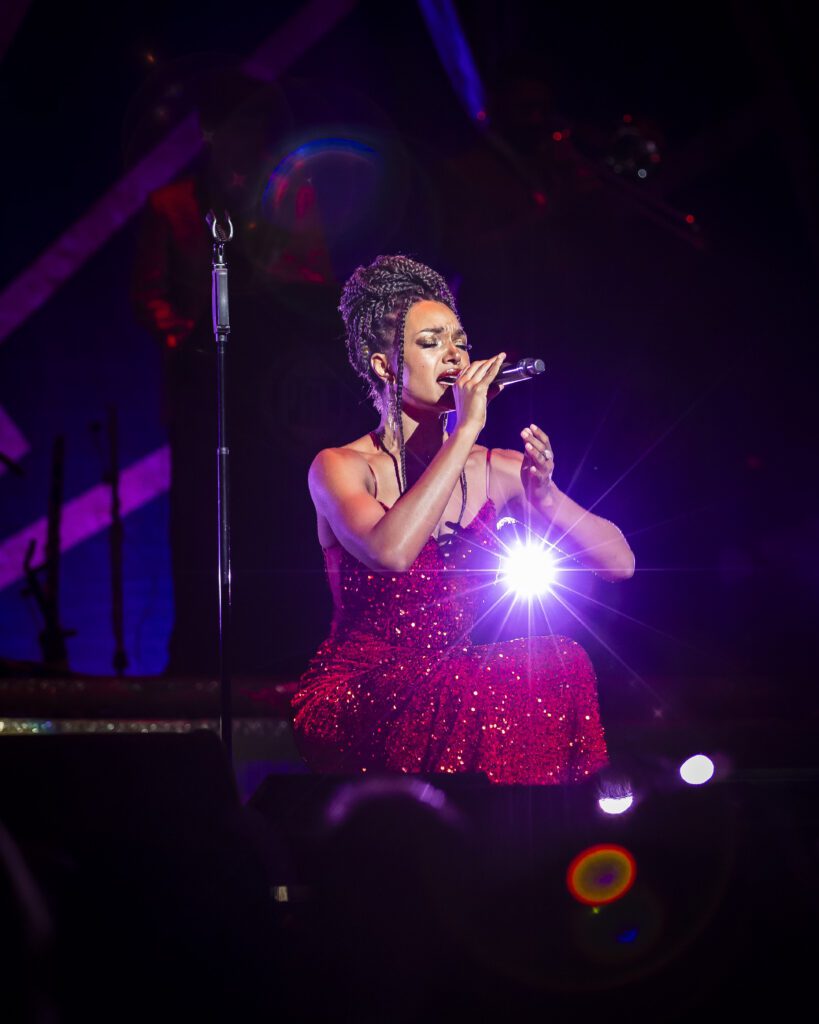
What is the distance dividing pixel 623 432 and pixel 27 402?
327 centimetres

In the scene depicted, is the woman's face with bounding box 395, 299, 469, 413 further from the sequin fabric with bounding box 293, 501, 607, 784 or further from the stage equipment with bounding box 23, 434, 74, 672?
the stage equipment with bounding box 23, 434, 74, 672

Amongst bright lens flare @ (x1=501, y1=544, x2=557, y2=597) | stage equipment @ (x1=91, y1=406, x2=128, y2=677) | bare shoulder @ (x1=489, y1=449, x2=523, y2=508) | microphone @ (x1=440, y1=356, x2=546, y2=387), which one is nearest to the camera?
microphone @ (x1=440, y1=356, x2=546, y2=387)

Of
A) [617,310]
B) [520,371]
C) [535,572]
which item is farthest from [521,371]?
[617,310]

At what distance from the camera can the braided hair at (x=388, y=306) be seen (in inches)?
81.1

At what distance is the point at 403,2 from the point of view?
15.1 feet

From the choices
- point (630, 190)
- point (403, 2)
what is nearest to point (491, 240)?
point (630, 190)

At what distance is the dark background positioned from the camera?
3.62 meters

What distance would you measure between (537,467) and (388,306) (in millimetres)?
543

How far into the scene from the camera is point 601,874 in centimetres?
81

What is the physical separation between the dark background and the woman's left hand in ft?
4.92

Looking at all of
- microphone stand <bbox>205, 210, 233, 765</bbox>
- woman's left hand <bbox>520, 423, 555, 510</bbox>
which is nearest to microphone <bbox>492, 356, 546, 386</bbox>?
woman's left hand <bbox>520, 423, 555, 510</bbox>

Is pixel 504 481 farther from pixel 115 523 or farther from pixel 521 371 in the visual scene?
pixel 115 523

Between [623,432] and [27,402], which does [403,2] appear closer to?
[623,432]

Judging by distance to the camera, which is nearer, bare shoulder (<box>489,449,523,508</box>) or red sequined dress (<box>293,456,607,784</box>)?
red sequined dress (<box>293,456,607,784</box>)
